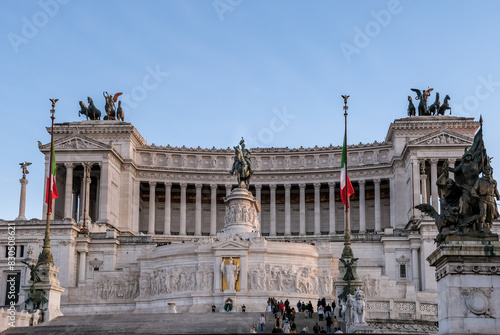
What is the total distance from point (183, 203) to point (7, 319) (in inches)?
2258

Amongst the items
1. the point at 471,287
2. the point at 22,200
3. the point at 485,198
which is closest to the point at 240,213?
the point at 22,200

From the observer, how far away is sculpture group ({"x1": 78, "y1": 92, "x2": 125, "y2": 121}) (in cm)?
9775

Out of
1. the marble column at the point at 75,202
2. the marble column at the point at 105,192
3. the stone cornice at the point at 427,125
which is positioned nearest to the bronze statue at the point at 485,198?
the marble column at the point at 105,192

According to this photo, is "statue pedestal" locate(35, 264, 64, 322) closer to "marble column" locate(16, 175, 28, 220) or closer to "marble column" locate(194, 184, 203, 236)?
"marble column" locate(16, 175, 28, 220)

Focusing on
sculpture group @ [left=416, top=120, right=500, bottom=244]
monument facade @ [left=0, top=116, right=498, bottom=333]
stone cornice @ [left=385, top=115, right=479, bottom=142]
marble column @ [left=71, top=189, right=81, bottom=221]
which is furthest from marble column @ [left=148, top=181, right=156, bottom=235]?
sculpture group @ [left=416, top=120, right=500, bottom=244]

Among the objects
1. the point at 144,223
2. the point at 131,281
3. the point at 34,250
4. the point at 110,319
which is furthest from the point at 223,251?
the point at 144,223

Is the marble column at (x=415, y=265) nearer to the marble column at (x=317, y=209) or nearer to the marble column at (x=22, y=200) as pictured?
the marble column at (x=317, y=209)

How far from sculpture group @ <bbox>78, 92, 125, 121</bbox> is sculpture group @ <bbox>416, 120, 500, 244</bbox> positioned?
80230mm

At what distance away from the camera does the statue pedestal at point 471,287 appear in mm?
20203

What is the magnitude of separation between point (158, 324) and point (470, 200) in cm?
2528

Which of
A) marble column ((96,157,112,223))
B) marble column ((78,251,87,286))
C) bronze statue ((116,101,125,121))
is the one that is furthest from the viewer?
bronze statue ((116,101,125,121))

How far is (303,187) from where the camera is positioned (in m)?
97.9

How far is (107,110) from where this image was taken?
98.7 metres

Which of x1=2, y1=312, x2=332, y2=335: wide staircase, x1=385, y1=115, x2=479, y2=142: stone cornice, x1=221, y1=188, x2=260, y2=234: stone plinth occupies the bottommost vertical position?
x1=2, y1=312, x2=332, y2=335: wide staircase
